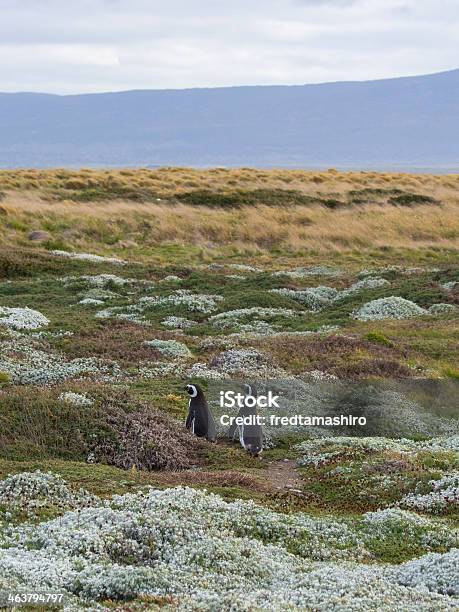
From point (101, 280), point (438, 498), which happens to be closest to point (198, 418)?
point (438, 498)

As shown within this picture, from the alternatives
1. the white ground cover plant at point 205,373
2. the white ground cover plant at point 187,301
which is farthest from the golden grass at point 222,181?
the white ground cover plant at point 205,373

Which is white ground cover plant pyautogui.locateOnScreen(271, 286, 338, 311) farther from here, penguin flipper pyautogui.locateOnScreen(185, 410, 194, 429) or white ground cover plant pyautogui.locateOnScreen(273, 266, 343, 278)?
penguin flipper pyautogui.locateOnScreen(185, 410, 194, 429)

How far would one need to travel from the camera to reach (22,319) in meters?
27.5

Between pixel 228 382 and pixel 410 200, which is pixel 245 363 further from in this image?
pixel 410 200

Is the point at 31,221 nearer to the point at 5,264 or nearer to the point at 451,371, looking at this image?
the point at 5,264

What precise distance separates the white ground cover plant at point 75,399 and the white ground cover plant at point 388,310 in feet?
46.8

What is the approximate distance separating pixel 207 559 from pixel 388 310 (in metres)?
20.2

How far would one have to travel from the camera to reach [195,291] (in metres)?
33.6

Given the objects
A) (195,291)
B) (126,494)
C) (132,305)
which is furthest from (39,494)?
(195,291)

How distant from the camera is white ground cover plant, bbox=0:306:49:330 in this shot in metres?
27.0

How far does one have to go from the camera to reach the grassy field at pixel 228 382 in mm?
11352

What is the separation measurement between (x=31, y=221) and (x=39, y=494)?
37.8m

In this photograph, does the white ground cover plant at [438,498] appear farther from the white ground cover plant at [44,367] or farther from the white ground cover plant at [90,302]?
the white ground cover plant at [90,302]

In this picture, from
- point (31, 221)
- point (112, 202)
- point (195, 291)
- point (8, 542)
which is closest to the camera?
point (8, 542)
